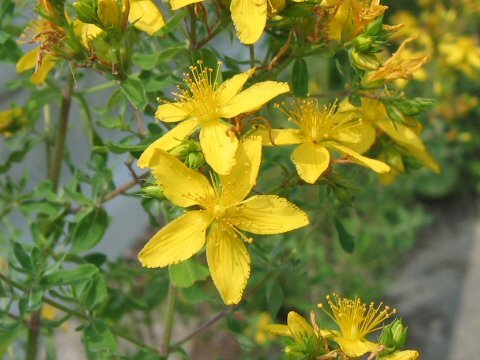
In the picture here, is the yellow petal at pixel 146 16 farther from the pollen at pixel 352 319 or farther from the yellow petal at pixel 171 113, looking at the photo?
the pollen at pixel 352 319

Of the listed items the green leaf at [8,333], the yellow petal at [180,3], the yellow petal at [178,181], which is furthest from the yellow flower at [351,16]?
the green leaf at [8,333]

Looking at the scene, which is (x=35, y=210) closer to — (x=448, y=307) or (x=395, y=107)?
(x=395, y=107)

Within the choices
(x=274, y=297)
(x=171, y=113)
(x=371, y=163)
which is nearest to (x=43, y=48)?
(x=171, y=113)

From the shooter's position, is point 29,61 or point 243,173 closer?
point 243,173

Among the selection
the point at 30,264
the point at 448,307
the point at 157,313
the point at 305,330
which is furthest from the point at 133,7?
the point at 448,307

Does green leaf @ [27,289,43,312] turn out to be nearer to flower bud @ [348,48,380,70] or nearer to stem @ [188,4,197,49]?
stem @ [188,4,197,49]

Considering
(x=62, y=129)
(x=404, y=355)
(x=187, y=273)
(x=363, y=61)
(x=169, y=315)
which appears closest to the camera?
(x=404, y=355)

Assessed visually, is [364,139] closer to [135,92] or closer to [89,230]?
[135,92]
